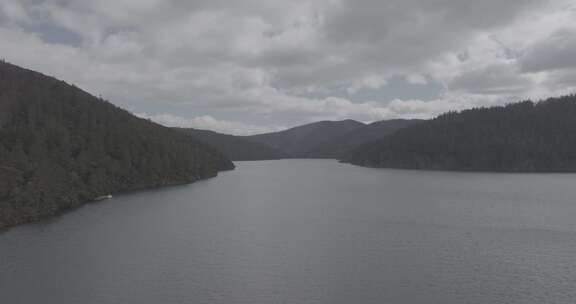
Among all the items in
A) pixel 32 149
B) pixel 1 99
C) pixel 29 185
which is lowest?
pixel 29 185

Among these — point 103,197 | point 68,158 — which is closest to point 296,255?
point 103,197

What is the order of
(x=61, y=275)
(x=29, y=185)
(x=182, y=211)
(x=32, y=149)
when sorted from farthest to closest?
(x=32, y=149), (x=182, y=211), (x=29, y=185), (x=61, y=275)

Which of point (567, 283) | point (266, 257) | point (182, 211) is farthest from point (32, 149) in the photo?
point (567, 283)

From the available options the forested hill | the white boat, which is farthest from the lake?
the white boat

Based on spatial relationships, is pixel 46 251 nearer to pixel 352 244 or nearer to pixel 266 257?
pixel 266 257

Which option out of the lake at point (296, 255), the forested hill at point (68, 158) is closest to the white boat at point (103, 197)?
the forested hill at point (68, 158)

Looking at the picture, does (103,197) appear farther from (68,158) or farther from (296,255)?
(296,255)

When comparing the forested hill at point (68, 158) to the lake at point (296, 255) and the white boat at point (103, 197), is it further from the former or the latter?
the lake at point (296, 255)
